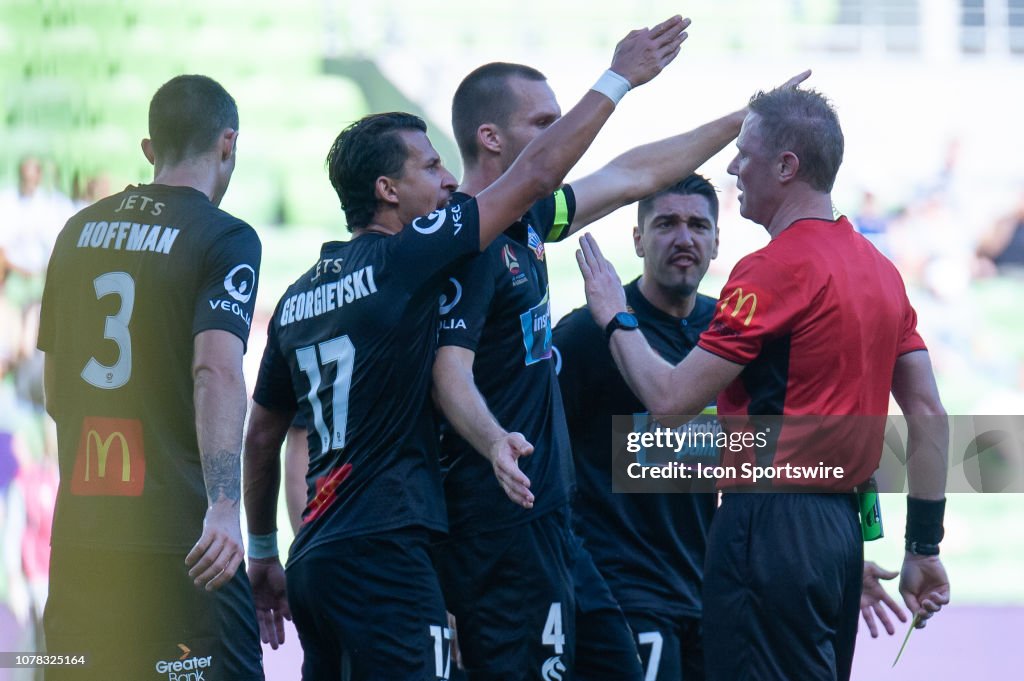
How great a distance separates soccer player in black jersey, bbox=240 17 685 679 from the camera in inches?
129

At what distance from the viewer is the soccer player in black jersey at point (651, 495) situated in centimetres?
450

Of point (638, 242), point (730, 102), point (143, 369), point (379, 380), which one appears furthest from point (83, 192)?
point (730, 102)

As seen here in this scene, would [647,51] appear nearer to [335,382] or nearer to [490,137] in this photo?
[490,137]

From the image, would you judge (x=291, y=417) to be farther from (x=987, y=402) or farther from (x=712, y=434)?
(x=987, y=402)

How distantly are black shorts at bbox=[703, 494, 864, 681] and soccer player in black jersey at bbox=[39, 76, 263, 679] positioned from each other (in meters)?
1.29

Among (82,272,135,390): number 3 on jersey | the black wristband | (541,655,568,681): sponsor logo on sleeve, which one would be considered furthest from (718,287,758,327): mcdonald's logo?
(82,272,135,390): number 3 on jersey

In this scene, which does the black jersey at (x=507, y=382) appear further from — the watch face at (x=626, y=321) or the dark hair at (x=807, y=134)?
the dark hair at (x=807, y=134)

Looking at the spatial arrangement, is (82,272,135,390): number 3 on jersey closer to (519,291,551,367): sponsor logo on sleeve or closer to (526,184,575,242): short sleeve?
(519,291,551,367): sponsor logo on sleeve

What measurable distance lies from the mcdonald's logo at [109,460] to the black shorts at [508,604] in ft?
2.94

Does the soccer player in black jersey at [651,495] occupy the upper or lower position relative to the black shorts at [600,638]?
upper

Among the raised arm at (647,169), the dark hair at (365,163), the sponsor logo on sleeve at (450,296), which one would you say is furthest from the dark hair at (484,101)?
the sponsor logo on sleeve at (450,296)

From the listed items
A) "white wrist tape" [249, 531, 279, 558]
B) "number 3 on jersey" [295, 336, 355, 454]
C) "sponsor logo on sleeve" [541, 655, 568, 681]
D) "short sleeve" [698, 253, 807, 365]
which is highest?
"short sleeve" [698, 253, 807, 365]

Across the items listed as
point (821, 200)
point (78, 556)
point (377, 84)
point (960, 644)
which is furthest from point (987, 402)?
point (78, 556)

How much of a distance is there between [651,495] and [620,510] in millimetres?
130
